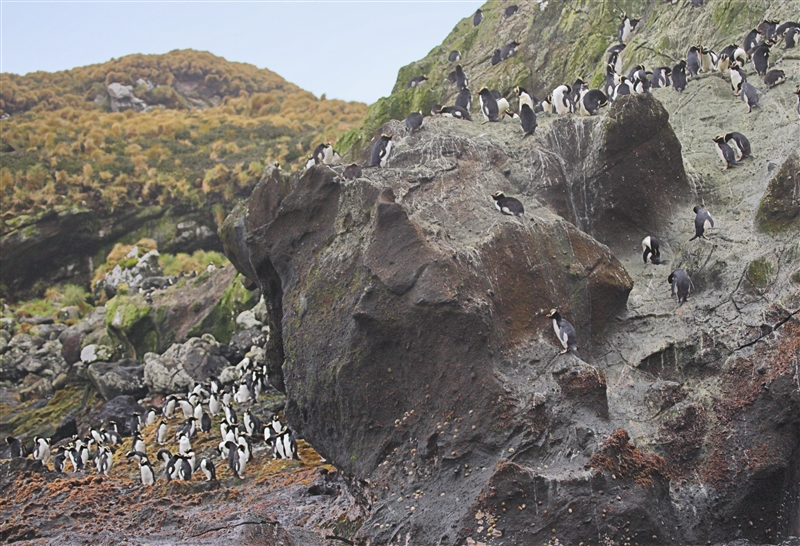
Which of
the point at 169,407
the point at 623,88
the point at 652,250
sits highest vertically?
the point at 623,88

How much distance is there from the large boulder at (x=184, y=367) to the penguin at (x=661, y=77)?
14269mm

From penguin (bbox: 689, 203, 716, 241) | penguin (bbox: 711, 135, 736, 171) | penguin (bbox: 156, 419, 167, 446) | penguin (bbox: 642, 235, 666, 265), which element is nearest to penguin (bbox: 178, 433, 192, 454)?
penguin (bbox: 156, 419, 167, 446)

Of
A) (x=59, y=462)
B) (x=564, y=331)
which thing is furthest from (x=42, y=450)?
(x=564, y=331)

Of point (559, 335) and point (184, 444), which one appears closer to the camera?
point (559, 335)

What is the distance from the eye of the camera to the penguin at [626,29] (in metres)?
19.3

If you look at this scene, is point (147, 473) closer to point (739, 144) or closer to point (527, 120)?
point (527, 120)

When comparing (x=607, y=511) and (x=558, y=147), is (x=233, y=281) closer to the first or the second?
(x=558, y=147)

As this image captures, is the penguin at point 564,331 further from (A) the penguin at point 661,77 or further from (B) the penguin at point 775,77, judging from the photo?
(A) the penguin at point 661,77

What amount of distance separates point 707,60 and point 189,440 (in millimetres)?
14192

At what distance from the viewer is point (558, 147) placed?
1330 cm

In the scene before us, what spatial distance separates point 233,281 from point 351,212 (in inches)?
600

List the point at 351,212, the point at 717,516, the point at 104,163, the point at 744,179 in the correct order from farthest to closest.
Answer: the point at 104,163 < the point at 744,179 < the point at 351,212 < the point at 717,516

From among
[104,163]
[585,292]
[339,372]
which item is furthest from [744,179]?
[104,163]

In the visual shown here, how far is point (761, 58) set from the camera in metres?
14.5
